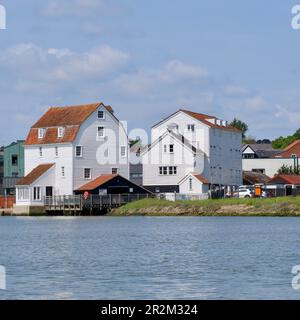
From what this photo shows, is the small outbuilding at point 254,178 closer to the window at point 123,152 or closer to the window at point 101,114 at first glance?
the window at point 123,152

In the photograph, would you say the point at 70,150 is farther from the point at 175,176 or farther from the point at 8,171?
the point at 8,171

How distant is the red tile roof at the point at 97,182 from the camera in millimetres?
106125

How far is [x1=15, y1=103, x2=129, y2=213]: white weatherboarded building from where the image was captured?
10938cm

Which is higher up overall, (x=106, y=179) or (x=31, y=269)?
(x=106, y=179)

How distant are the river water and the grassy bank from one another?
22513mm

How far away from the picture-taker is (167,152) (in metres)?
117

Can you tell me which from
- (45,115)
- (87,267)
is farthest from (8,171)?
(87,267)

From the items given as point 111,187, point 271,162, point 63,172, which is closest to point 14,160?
point 63,172

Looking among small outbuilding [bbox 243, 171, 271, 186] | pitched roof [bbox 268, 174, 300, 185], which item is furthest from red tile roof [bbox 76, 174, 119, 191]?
small outbuilding [bbox 243, 171, 271, 186]

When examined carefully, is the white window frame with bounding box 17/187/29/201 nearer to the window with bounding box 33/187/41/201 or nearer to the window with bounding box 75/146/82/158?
the window with bounding box 33/187/41/201

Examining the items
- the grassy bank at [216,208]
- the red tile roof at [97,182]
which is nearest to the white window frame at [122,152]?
the red tile roof at [97,182]

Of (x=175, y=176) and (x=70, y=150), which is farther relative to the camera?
(x=175, y=176)
